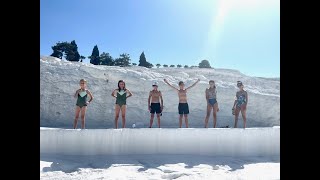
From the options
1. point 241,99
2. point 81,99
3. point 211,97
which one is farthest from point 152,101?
point 241,99

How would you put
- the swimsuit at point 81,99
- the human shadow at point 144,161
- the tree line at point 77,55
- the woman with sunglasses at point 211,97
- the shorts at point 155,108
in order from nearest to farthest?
the human shadow at point 144,161 → the swimsuit at point 81,99 → the shorts at point 155,108 → the woman with sunglasses at point 211,97 → the tree line at point 77,55

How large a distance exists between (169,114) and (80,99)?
5.94 metres

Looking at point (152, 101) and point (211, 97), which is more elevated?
point (211, 97)

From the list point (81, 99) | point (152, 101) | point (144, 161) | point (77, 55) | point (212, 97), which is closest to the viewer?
point (144, 161)

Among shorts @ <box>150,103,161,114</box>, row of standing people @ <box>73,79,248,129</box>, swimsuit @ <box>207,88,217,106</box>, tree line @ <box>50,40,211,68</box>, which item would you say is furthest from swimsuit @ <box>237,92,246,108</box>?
tree line @ <box>50,40,211,68</box>

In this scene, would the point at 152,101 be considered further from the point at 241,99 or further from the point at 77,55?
the point at 77,55

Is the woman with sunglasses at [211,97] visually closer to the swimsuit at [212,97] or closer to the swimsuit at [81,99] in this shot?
the swimsuit at [212,97]

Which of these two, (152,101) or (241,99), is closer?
(152,101)

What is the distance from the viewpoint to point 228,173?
6.09 metres

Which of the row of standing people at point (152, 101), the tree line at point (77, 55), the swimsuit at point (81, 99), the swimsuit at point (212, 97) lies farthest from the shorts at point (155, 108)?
the tree line at point (77, 55)

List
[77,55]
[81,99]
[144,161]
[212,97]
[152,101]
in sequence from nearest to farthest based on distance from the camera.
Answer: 1. [144,161]
2. [81,99]
3. [152,101]
4. [212,97]
5. [77,55]

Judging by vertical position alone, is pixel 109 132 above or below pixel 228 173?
above
